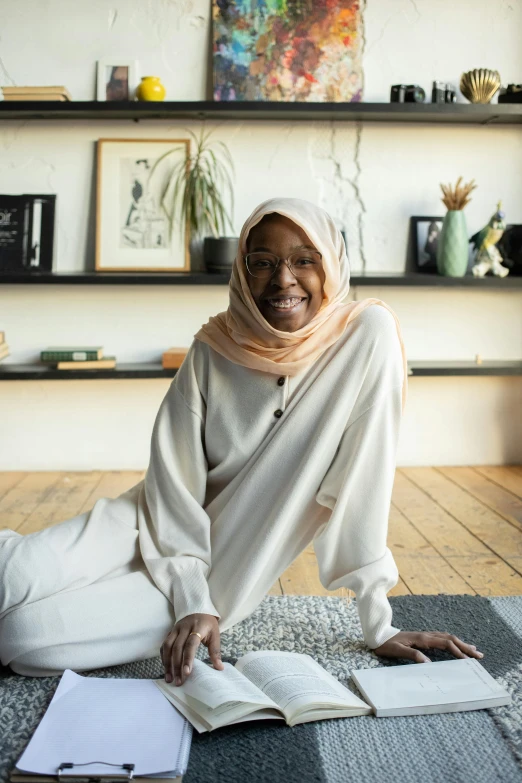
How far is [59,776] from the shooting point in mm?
1265

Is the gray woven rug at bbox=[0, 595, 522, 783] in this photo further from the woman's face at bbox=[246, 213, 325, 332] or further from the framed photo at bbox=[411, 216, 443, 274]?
the framed photo at bbox=[411, 216, 443, 274]

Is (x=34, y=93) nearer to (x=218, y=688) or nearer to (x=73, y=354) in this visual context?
(x=73, y=354)

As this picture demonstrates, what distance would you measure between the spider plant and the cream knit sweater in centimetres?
180

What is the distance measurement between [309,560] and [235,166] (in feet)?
5.67

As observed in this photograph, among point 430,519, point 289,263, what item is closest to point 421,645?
point 289,263

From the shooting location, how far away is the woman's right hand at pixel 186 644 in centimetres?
152

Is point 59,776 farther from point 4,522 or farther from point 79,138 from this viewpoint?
point 79,138

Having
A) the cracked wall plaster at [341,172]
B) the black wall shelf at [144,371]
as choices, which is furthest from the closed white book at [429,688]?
the cracked wall plaster at [341,172]

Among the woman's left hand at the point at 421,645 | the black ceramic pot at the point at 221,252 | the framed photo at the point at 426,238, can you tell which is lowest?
the woman's left hand at the point at 421,645

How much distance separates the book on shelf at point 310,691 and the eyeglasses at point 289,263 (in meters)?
0.72

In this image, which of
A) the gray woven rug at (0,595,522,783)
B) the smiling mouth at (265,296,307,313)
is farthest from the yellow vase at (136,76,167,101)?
the gray woven rug at (0,595,522,783)

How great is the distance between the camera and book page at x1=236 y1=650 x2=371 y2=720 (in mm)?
1478

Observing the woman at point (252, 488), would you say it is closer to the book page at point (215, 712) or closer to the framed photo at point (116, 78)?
the book page at point (215, 712)

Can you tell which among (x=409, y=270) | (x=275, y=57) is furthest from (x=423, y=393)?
(x=275, y=57)
